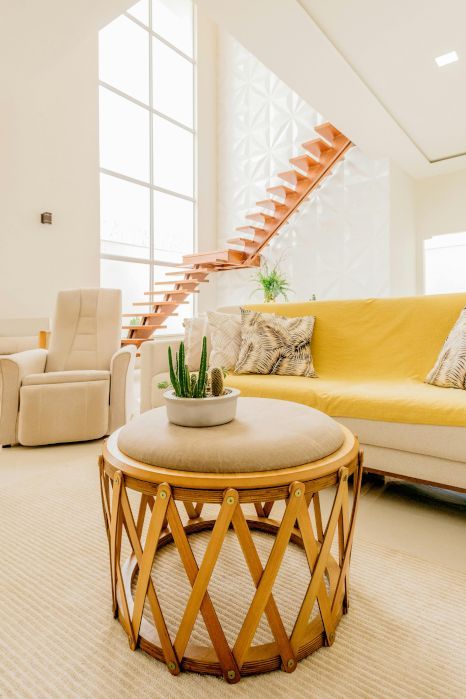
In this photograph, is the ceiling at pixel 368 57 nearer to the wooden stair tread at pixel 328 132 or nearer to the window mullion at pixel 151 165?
the wooden stair tread at pixel 328 132

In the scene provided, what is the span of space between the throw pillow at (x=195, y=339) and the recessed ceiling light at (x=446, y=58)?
10.1 ft

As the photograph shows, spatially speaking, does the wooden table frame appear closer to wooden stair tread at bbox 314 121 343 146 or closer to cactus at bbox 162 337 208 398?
cactus at bbox 162 337 208 398

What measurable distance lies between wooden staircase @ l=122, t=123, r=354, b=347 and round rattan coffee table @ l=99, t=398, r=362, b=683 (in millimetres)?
4864

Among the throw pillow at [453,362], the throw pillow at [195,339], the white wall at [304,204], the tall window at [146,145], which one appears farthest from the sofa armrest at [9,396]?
the white wall at [304,204]

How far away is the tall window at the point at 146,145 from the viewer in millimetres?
6117

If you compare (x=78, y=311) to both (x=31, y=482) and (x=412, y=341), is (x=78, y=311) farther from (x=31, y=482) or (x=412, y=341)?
(x=412, y=341)

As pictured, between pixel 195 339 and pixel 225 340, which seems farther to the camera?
pixel 195 339

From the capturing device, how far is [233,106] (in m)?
7.55

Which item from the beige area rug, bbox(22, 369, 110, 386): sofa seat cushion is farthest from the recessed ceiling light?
the beige area rug

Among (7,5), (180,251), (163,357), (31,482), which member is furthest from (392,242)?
(31,482)

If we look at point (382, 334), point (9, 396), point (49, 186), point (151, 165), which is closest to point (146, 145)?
point (151, 165)

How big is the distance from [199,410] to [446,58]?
414cm

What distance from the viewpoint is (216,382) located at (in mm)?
1162

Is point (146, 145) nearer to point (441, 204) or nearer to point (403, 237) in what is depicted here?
point (403, 237)
